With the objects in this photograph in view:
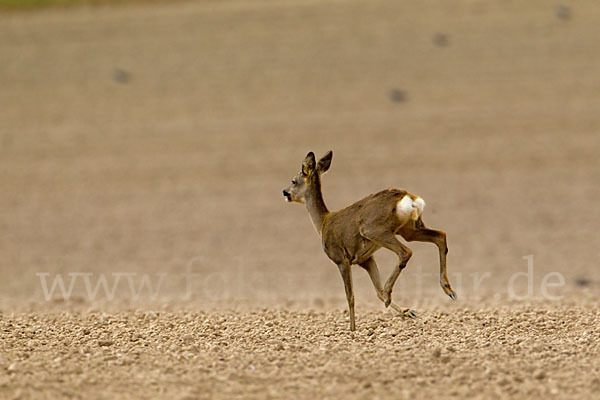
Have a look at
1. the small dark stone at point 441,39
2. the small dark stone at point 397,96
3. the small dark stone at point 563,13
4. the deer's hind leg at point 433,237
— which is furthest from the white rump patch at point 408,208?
the small dark stone at point 563,13

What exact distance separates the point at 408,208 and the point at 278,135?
55.8 ft

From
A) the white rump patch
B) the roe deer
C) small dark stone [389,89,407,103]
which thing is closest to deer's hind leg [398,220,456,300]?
the roe deer

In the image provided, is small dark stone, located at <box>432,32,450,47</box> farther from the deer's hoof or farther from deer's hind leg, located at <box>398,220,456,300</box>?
the deer's hoof

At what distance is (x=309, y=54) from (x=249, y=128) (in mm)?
3918

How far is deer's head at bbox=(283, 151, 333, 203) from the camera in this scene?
760 cm

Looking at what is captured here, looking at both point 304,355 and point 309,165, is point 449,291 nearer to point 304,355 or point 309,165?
point 304,355

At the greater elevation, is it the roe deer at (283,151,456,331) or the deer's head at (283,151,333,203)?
the deer's head at (283,151,333,203)

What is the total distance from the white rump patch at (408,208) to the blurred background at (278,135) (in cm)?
800

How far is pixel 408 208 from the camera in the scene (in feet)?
22.5

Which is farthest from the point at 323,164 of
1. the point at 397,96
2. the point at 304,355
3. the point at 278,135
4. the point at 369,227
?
the point at 397,96

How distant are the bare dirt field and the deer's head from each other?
A: 4.13 feet

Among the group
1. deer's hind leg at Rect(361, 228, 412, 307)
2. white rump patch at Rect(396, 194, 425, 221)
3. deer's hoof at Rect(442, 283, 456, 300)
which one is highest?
white rump patch at Rect(396, 194, 425, 221)

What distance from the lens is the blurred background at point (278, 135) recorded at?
18.3 meters

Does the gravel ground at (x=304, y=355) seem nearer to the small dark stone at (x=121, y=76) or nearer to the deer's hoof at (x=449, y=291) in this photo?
the deer's hoof at (x=449, y=291)
